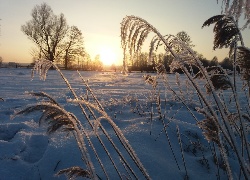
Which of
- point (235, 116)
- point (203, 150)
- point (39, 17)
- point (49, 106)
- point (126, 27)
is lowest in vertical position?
point (203, 150)

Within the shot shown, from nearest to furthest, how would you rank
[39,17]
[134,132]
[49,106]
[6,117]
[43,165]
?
[49,106] < [43,165] < [134,132] < [6,117] < [39,17]

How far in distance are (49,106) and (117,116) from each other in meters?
3.65

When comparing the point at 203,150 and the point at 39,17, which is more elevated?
the point at 39,17

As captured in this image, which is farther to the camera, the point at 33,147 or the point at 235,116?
the point at 33,147

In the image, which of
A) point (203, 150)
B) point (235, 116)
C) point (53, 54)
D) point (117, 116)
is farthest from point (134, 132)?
point (53, 54)

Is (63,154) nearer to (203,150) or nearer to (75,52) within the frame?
(203,150)

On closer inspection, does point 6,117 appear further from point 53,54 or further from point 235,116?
point 53,54

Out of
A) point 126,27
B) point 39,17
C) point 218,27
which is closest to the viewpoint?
point 126,27

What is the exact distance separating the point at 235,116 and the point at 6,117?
12.9 ft

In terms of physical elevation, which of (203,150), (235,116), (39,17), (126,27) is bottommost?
(203,150)

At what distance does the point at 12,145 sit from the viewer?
3520mm

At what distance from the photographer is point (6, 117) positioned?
5.02m

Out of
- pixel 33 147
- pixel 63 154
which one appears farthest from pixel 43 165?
pixel 33 147

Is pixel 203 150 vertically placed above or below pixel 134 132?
below
